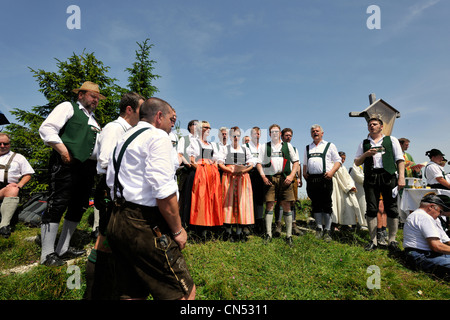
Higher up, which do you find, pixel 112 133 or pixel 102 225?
pixel 112 133

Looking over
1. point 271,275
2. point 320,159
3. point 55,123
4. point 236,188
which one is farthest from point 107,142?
point 320,159

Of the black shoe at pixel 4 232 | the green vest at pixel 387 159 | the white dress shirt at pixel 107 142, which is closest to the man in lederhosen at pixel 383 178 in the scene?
the green vest at pixel 387 159

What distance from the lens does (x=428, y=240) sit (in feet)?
12.1

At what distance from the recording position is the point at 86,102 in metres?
3.46

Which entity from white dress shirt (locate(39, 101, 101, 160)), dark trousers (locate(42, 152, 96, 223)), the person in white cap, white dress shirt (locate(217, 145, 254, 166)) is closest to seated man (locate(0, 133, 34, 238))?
the person in white cap

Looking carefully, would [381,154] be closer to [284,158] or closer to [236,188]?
[284,158]

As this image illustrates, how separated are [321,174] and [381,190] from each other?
1131 millimetres

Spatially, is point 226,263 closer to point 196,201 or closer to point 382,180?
point 196,201

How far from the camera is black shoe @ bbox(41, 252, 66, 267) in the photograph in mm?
3025

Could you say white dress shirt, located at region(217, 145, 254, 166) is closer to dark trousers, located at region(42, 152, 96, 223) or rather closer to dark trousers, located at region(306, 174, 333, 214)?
dark trousers, located at region(306, 174, 333, 214)

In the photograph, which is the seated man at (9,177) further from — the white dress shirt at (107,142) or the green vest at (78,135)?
the white dress shirt at (107,142)

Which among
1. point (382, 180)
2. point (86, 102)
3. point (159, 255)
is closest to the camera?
point (159, 255)
